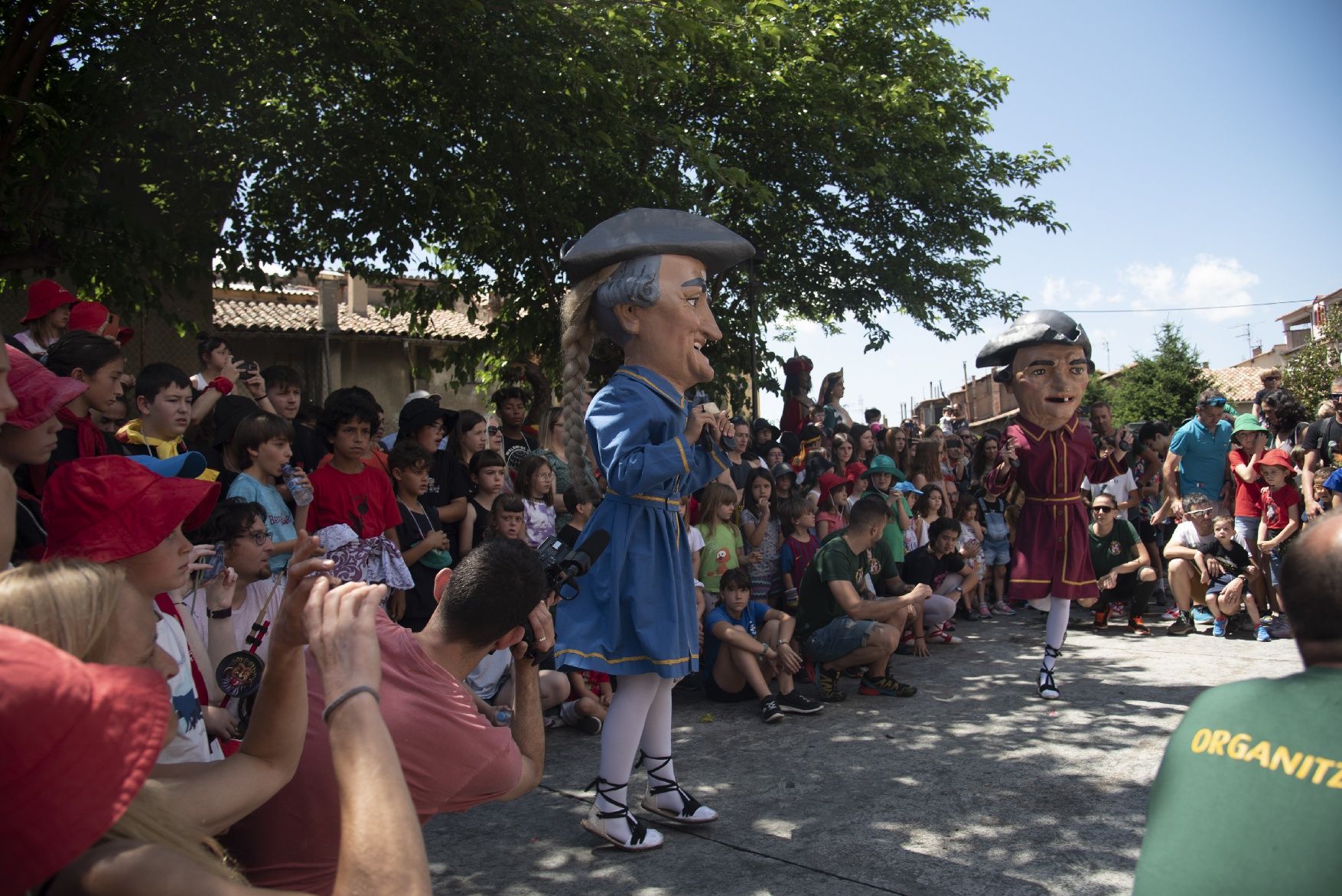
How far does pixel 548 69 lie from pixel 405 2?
112 centimetres

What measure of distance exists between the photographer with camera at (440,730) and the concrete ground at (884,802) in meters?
1.23

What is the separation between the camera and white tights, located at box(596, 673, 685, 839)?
12.5 feet

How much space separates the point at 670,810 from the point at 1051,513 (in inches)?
126

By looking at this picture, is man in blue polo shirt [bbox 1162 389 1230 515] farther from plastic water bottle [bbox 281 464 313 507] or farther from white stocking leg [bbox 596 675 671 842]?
plastic water bottle [bbox 281 464 313 507]

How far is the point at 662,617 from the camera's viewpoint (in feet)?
12.7

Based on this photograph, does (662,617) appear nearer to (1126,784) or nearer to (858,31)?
(1126,784)

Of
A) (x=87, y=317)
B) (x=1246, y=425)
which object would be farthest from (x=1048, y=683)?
(x=87, y=317)

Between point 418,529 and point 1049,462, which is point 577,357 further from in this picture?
point 1049,462

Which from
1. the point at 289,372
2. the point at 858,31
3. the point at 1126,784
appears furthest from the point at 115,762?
the point at 858,31

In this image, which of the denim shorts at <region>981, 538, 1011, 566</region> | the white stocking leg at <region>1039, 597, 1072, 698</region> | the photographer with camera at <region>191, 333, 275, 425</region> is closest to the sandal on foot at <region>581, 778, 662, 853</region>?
the white stocking leg at <region>1039, 597, 1072, 698</region>

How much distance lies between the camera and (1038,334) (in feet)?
19.7

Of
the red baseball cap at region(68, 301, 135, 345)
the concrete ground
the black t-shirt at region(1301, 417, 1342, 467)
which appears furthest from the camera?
the black t-shirt at region(1301, 417, 1342, 467)

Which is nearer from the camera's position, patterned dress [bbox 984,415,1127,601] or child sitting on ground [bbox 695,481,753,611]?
patterned dress [bbox 984,415,1127,601]

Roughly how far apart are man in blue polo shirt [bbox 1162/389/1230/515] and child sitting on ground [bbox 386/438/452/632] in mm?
6573
